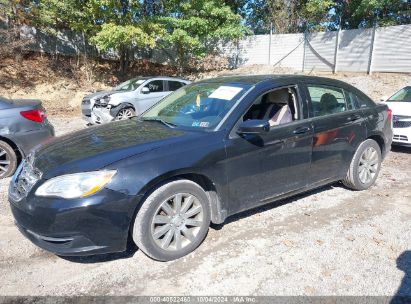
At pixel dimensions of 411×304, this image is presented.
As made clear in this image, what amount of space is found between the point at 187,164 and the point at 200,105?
3.22 ft

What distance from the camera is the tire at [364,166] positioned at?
468 cm

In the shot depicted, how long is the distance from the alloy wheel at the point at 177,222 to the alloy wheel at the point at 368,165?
273 centimetres

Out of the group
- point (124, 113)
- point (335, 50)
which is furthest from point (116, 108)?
point (335, 50)

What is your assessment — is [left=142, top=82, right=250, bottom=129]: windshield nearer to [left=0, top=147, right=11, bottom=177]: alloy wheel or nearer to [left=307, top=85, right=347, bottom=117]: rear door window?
[left=307, top=85, right=347, bottom=117]: rear door window

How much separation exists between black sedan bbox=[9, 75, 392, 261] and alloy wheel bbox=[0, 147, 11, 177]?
7.65 feet

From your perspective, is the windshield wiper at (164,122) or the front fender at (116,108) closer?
the windshield wiper at (164,122)

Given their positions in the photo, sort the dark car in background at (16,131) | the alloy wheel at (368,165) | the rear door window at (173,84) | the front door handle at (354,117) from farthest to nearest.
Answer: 1. the rear door window at (173,84)
2. the dark car in background at (16,131)
3. the alloy wheel at (368,165)
4. the front door handle at (354,117)

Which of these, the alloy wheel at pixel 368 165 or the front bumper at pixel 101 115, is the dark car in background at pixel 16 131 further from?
the alloy wheel at pixel 368 165

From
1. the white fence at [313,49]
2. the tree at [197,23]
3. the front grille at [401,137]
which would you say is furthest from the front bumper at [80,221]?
the white fence at [313,49]

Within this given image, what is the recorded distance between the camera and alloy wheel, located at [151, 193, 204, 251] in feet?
9.94

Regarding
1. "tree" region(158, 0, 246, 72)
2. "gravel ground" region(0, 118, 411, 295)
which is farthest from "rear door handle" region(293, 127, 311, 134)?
"tree" region(158, 0, 246, 72)

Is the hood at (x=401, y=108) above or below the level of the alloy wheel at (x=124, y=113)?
above

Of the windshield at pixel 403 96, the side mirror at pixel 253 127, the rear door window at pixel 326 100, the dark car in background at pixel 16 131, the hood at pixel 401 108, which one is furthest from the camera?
the windshield at pixel 403 96

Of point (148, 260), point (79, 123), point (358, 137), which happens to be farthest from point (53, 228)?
point (79, 123)
